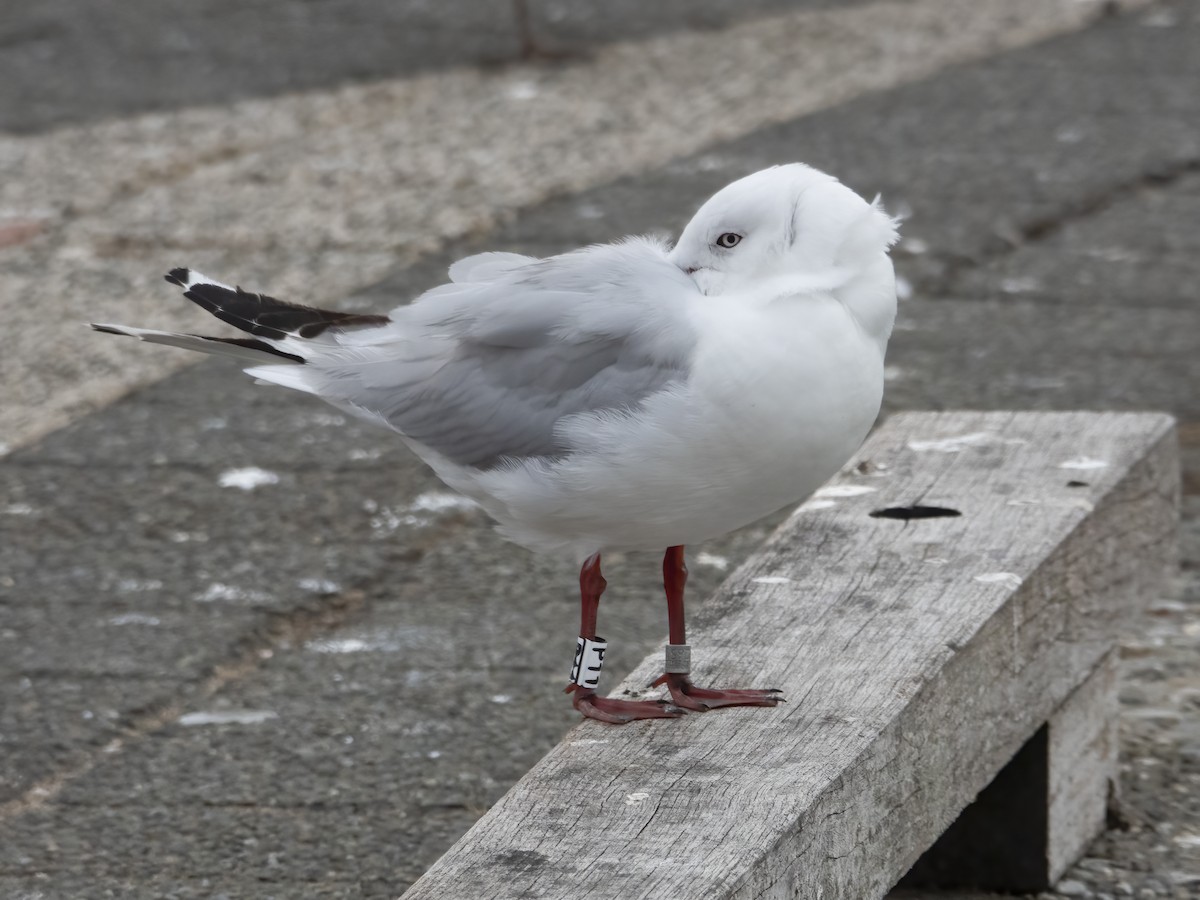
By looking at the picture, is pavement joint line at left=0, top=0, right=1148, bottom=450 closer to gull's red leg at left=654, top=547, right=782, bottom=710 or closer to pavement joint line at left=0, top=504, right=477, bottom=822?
pavement joint line at left=0, top=504, right=477, bottom=822

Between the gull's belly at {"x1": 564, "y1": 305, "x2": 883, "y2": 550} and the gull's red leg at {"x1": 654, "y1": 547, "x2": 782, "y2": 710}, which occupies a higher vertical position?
the gull's belly at {"x1": 564, "y1": 305, "x2": 883, "y2": 550}

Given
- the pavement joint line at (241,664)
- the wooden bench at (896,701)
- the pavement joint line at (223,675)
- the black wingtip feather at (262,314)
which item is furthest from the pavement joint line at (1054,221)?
the black wingtip feather at (262,314)

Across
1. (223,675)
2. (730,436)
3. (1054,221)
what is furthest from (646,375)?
(1054,221)

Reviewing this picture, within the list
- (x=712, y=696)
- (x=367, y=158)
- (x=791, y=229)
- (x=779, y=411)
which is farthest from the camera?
(x=367, y=158)

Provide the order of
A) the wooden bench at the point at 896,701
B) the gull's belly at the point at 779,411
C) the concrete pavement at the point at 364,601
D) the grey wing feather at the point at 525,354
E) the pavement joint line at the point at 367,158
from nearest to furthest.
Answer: the wooden bench at the point at 896,701 < the gull's belly at the point at 779,411 < the grey wing feather at the point at 525,354 < the concrete pavement at the point at 364,601 < the pavement joint line at the point at 367,158

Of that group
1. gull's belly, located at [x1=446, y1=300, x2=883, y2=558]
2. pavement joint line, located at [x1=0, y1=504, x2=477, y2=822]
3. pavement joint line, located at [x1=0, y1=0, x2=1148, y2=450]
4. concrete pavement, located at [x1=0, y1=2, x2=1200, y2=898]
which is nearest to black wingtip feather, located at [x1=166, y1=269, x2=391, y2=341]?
gull's belly, located at [x1=446, y1=300, x2=883, y2=558]

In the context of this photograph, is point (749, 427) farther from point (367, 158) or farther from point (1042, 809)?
point (367, 158)

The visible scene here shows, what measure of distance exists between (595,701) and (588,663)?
0.07m

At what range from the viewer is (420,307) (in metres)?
2.57

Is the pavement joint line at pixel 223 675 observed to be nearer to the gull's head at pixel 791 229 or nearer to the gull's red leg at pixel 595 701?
the gull's red leg at pixel 595 701

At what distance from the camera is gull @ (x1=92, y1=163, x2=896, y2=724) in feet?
7.28

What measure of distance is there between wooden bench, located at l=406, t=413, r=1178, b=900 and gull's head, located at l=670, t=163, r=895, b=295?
539 mm

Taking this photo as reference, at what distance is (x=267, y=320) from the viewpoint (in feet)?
8.65

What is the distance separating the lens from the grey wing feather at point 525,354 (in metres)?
2.33
